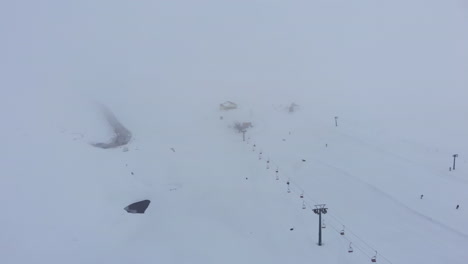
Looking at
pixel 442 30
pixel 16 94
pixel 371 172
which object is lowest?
pixel 371 172

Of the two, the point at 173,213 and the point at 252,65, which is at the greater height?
the point at 252,65

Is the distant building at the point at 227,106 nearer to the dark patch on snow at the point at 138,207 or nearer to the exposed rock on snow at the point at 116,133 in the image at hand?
the exposed rock on snow at the point at 116,133

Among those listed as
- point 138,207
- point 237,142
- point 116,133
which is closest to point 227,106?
point 237,142

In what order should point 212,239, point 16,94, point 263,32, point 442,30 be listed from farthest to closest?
point 263,32, point 442,30, point 16,94, point 212,239

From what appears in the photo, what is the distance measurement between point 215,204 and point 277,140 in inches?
520

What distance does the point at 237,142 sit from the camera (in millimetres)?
36688

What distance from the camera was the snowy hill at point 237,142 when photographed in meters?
21.2

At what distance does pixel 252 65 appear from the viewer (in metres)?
61.0

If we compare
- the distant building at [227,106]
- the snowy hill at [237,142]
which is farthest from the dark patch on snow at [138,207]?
the distant building at [227,106]

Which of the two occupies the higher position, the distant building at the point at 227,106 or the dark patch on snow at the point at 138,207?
the distant building at the point at 227,106

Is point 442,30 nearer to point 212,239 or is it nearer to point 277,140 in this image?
point 277,140

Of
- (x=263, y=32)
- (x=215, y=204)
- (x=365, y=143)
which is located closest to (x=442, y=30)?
(x=263, y=32)

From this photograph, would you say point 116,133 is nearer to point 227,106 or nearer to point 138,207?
point 138,207

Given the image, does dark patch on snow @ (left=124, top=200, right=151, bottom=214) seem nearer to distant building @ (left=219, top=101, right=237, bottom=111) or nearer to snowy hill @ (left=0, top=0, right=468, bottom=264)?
snowy hill @ (left=0, top=0, right=468, bottom=264)
